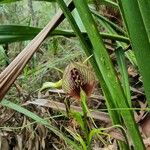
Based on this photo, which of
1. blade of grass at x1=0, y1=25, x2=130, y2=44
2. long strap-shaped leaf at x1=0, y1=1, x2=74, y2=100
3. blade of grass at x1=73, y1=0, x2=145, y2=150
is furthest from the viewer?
blade of grass at x1=0, y1=25, x2=130, y2=44

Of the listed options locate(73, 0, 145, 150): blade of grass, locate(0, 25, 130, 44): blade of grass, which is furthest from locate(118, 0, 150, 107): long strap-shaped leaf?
locate(0, 25, 130, 44): blade of grass

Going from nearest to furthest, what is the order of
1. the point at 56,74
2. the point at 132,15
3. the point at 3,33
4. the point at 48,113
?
the point at 132,15
the point at 3,33
the point at 48,113
the point at 56,74

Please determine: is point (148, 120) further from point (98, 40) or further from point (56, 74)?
point (56, 74)

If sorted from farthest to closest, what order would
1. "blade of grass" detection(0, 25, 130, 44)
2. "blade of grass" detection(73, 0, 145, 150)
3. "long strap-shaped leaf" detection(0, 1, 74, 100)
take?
1. "blade of grass" detection(0, 25, 130, 44)
2. "blade of grass" detection(73, 0, 145, 150)
3. "long strap-shaped leaf" detection(0, 1, 74, 100)

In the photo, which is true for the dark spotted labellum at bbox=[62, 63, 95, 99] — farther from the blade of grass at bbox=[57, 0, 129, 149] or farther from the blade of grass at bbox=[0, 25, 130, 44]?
the blade of grass at bbox=[0, 25, 130, 44]

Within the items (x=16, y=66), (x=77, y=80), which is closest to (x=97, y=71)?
(x=77, y=80)

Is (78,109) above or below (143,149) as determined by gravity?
above

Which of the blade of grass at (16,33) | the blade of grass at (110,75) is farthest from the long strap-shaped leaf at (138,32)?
the blade of grass at (16,33)

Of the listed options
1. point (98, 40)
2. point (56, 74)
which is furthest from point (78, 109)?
point (56, 74)
